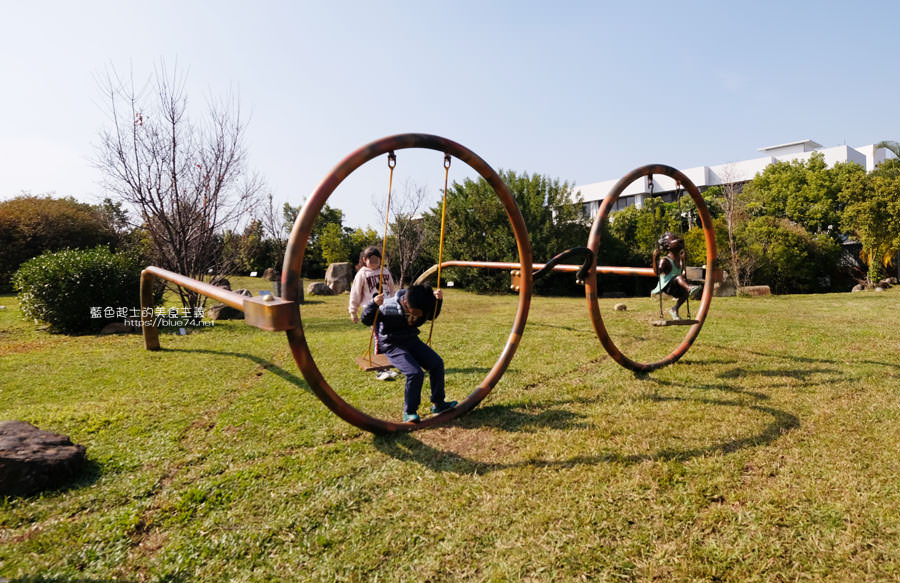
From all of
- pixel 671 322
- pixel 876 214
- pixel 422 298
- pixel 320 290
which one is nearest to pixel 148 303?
pixel 422 298

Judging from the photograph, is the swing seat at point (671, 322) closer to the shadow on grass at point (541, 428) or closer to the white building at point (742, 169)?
the shadow on grass at point (541, 428)

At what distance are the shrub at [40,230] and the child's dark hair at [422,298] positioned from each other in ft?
68.8

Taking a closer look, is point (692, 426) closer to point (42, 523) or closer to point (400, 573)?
point (400, 573)

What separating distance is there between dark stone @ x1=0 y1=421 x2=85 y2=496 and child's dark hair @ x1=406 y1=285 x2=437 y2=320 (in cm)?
238

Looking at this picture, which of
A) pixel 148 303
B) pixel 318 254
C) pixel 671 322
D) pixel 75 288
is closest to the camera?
pixel 671 322

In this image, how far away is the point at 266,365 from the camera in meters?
6.11

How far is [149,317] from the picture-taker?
22.7 feet

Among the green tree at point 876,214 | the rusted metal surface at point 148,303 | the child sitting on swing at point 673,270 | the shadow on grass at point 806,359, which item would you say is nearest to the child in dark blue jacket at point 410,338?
the child sitting on swing at point 673,270

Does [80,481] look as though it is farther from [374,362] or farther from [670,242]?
[670,242]

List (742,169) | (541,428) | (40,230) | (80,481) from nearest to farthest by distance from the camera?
(80,481) → (541,428) → (40,230) → (742,169)

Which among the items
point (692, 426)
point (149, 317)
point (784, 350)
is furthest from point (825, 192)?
point (149, 317)

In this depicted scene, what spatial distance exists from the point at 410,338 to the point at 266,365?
3.10 m

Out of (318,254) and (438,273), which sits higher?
(318,254)

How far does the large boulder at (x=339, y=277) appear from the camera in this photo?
806 inches
